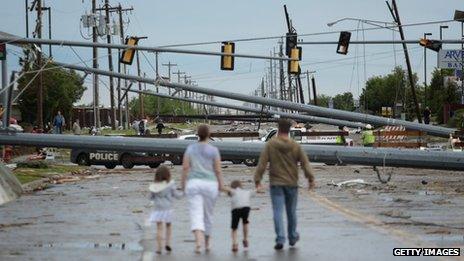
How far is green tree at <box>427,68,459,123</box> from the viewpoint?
10038 cm

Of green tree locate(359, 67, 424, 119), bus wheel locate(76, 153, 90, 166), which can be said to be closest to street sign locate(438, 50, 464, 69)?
bus wheel locate(76, 153, 90, 166)

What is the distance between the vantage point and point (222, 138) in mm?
49750

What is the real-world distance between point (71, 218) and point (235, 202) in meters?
6.01

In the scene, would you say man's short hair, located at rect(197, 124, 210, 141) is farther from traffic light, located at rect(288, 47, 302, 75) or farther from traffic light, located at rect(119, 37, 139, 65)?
traffic light, located at rect(288, 47, 302, 75)

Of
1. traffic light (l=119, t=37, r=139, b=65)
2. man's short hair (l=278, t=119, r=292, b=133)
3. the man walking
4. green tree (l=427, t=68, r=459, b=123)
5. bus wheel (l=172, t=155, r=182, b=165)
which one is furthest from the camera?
green tree (l=427, t=68, r=459, b=123)

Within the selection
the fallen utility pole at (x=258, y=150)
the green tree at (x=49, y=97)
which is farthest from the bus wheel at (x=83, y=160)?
the green tree at (x=49, y=97)

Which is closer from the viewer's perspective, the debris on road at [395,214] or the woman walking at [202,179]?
the woman walking at [202,179]

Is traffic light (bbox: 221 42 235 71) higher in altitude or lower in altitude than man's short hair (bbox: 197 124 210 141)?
higher

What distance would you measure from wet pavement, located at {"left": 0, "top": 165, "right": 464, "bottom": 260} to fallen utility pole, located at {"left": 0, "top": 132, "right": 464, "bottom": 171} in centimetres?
382

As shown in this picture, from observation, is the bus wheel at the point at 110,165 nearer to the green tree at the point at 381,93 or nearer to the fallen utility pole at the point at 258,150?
the fallen utility pole at the point at 258,150

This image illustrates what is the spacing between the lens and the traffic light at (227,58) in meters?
40.8

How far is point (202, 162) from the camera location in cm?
1241

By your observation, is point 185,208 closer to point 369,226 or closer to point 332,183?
point 369,226

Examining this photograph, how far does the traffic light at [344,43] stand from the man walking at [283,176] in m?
29.0
